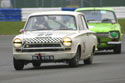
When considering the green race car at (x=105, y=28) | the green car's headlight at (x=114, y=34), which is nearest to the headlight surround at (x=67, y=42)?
the green race car at (x=105, y=28)

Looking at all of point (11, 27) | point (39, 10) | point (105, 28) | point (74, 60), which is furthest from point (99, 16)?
point (39, 10)

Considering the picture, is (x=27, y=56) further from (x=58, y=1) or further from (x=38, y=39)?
(x=58, y=1)

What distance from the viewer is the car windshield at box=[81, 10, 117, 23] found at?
2002cm

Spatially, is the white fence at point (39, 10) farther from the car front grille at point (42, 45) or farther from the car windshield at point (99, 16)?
the car front grille at point (42, 45)

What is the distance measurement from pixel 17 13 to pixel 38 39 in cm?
2280

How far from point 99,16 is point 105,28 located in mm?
1075

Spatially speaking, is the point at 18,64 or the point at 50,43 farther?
the point at 18,64

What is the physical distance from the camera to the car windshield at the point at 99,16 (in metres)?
20.0

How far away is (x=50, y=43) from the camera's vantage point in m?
12.5

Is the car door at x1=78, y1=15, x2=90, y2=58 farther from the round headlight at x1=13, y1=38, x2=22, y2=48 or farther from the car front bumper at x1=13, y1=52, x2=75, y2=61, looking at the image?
the round headlight at x1=13, y1=38, x2=22, y2=48

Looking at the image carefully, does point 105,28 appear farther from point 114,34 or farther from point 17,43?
point 17,43

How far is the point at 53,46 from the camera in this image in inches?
494

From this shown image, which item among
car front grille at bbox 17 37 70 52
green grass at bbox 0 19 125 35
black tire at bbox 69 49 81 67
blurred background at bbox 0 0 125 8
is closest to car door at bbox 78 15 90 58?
black tire at bbox 69 49 81 67

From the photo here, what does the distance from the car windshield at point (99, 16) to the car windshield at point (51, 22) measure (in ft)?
20.0
